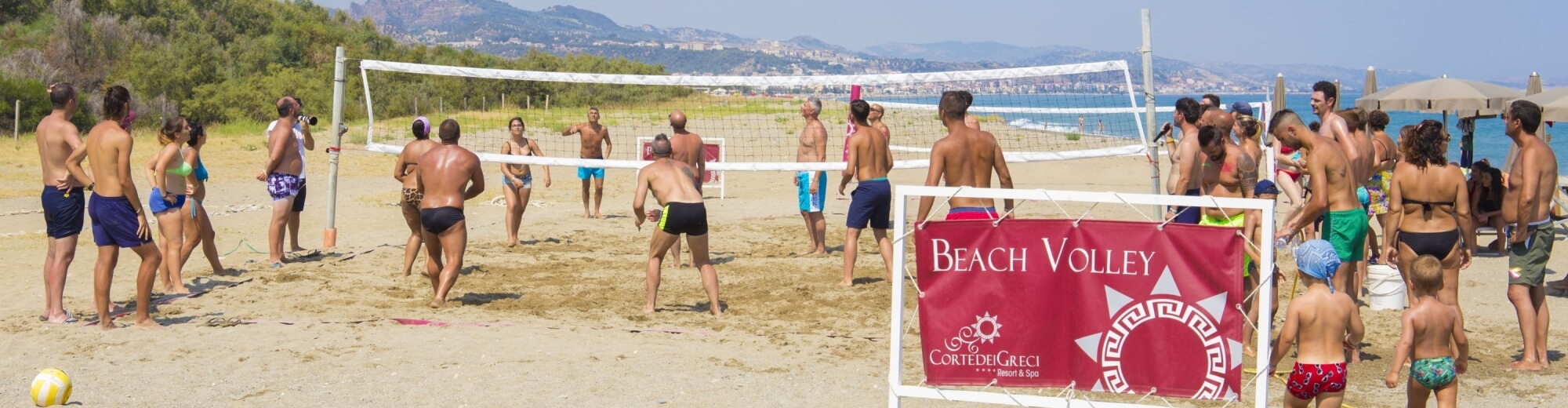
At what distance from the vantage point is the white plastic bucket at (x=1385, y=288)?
7141 mm

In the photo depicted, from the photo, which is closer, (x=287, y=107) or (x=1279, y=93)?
(x=287, y=107)

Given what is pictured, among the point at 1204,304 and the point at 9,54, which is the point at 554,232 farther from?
the point at 9,54

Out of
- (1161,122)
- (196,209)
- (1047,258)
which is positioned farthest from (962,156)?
(1161,122)

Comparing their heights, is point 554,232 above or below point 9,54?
below

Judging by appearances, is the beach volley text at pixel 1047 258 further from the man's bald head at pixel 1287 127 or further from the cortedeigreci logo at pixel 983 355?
the man's bald head at pixel 1287 127

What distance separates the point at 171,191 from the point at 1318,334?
270 inches

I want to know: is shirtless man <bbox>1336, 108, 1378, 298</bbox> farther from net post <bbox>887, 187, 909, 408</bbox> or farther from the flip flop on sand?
the flip flop on sand

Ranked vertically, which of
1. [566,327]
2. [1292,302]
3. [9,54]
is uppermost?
[9,54]

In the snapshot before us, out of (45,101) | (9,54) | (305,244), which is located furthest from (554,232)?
(9,54)

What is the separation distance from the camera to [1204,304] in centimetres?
358

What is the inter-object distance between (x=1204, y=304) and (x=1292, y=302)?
72 centimetres

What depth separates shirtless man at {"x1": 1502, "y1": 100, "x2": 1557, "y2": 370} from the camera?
5.66 meters

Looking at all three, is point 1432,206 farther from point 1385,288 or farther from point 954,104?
point 954,104

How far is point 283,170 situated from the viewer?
8.70 metres
